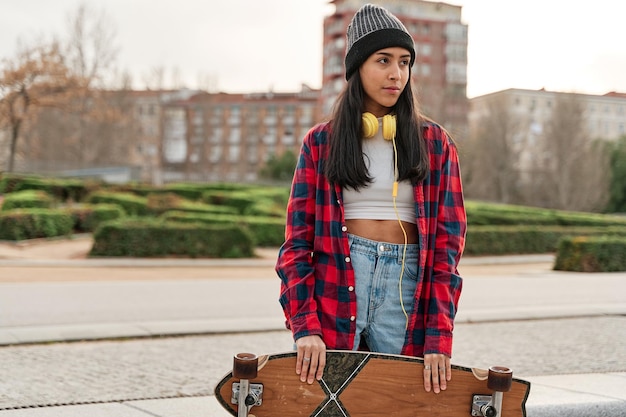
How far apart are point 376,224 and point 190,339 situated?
17.4ft

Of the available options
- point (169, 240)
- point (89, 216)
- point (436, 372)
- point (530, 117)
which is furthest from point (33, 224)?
point (530, 117)

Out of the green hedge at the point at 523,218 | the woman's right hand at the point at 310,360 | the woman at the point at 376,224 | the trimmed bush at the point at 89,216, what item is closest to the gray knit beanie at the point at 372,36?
the woman at the point at 376,224

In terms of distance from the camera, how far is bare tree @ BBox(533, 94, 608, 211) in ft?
164

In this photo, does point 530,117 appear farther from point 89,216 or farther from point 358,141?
point 358,141

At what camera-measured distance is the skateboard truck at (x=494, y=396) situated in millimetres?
2559

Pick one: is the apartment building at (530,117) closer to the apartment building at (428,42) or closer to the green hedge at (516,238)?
the green hedge at (516,238)

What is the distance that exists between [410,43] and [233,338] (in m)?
5.49

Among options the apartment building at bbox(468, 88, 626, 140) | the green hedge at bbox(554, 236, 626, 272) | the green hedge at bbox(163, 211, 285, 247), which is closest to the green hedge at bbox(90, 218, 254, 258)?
the green hedge at bbox(163, 211, 285, 247)

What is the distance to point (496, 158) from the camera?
55.7m

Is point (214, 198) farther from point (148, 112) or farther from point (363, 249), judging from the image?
point (148, 112)

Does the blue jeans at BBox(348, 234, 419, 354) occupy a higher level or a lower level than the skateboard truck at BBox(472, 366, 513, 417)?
higher

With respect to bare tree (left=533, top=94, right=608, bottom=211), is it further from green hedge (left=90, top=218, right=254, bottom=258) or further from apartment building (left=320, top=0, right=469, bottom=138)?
green hedge (left=90, top=218, right=254, bottom=258)

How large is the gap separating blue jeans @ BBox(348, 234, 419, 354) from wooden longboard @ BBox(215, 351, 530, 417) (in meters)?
0.19

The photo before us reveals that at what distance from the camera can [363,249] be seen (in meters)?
2.81
